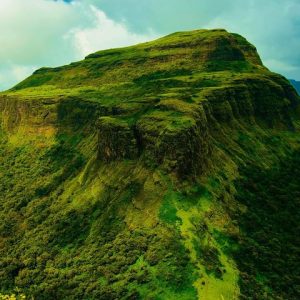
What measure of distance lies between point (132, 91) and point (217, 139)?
3325 cm

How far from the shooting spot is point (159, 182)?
95.6 m

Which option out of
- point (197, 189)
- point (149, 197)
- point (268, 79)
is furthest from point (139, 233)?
point (268, 79)

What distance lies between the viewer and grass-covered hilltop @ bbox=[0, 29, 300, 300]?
85000 mm

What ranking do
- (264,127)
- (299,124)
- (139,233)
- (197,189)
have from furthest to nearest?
(299,124)
(264,127)
(197,189)
(139,233)

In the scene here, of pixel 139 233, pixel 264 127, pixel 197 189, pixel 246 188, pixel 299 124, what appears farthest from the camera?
pixel 299 124

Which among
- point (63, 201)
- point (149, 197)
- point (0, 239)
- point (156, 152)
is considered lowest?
point (0, 239)

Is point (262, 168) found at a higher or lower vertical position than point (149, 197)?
higher

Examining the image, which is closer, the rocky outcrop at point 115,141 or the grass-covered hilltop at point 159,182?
the grass-covered hilltop at point 159,182

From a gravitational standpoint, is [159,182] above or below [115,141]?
below

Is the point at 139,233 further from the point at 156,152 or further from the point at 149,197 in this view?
the point at 156,152

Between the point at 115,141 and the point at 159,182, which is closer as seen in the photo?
the point at 159,182

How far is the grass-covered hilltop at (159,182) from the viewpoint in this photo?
8500 cm

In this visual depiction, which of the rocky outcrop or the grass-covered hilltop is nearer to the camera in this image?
the grass-covered hilltop

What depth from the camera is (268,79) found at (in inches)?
5763
